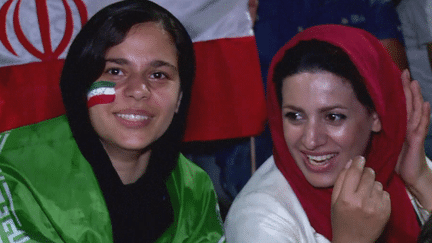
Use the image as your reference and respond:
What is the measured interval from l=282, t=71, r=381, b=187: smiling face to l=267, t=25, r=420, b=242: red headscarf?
7 cm

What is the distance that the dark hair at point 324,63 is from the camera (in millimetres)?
1352

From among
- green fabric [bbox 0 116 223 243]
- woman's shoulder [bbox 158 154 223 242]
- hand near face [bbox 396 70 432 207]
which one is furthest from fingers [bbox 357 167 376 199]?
green fabric [bbox 0 116 223 243]

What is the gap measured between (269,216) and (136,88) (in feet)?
1.73

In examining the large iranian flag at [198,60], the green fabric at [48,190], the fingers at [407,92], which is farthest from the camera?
the large iranian flag at [198,60]

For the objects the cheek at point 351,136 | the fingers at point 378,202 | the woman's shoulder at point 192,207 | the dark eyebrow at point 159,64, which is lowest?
the woman's shoulder at point 192,207

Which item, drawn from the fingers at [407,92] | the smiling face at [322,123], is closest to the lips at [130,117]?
the smiling face at [322,123]

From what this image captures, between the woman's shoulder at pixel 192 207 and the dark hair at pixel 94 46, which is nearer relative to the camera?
the dark hair at pixel 94 46

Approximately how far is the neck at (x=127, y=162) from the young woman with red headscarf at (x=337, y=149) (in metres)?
0.33

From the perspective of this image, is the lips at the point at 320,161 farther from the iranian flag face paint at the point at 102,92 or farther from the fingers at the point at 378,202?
the iranian flag face paint at the point at 102,92

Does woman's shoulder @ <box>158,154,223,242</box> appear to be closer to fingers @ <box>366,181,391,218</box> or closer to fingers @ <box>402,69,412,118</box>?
fingers @ <box>366,181,391,218</box>

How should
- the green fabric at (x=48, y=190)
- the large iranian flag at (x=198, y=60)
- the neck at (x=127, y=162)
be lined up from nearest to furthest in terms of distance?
the green fabric at (x=48, y=190) → the neck at (x=127, y=162) → the large iranian flag at (x=198, y=60)

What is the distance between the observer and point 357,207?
4.12 ft

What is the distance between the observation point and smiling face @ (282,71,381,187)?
1333mm

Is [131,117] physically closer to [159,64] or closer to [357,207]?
[159,64]
